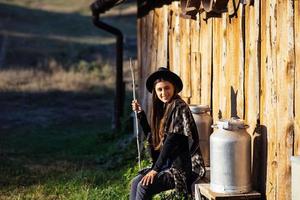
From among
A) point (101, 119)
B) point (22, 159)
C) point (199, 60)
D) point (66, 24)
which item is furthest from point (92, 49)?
point (199, 60)

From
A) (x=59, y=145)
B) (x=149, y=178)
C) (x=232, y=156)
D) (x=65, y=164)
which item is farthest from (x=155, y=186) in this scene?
(x=59, y=145)

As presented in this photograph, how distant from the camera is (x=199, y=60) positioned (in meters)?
7.20

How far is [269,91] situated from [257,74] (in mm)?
287

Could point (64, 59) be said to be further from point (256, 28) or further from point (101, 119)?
point (256, 28)

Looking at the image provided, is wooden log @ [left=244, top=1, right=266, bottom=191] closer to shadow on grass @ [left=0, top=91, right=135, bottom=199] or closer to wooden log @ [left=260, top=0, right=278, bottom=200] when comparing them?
wooden log @ [left=260, top=0, right=278, bottom=200]

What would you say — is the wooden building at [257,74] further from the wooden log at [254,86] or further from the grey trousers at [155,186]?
the grey trousers at [155,186]

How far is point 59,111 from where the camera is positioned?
1873cm

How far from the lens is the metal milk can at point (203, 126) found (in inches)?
254

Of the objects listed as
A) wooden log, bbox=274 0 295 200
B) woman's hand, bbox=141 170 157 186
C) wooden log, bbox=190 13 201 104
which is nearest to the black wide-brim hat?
woman's hand, bbox=141 170 157 186

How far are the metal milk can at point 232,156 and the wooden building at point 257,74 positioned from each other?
156 millimetres

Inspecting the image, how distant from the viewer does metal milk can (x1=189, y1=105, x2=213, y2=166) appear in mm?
6449

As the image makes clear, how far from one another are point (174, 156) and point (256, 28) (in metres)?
1.34

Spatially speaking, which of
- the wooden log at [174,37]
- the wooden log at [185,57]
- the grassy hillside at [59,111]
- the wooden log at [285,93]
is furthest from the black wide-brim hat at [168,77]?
the wooden log at [174,37]

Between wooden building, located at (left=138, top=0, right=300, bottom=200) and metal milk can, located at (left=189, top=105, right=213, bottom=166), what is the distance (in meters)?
0.11
